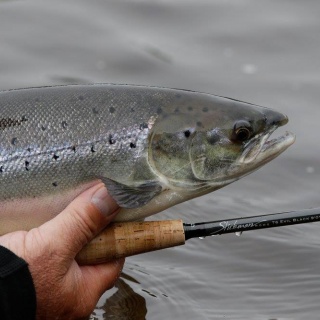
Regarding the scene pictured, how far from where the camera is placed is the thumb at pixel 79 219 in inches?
151

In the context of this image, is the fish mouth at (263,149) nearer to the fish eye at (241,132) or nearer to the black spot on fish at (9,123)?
the fish eye at (241,132)

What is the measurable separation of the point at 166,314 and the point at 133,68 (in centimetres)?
283

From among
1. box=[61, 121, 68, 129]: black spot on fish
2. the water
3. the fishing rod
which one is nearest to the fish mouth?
the fishing rod

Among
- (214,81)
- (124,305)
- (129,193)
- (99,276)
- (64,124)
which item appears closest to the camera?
(129,193)

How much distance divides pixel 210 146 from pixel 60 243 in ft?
2.15

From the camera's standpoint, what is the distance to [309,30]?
24.4 feet

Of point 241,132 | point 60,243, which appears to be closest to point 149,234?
point 60,243

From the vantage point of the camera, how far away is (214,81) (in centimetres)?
679

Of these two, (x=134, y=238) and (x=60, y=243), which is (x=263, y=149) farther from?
(x=60, y=243)

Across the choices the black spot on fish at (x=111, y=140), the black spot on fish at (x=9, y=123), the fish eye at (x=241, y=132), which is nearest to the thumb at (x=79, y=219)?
the black spot on fish at (x=111, y=140)

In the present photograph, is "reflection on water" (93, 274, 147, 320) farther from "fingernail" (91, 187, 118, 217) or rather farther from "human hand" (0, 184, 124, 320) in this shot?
"fingernail" (91, 187, 118, 217)

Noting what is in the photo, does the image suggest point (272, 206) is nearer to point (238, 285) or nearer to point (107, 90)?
point (238, 285)

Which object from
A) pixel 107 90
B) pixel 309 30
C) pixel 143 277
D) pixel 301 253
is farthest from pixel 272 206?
pixel 309 30

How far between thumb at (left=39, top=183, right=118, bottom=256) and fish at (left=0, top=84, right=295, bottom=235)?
52 mm
